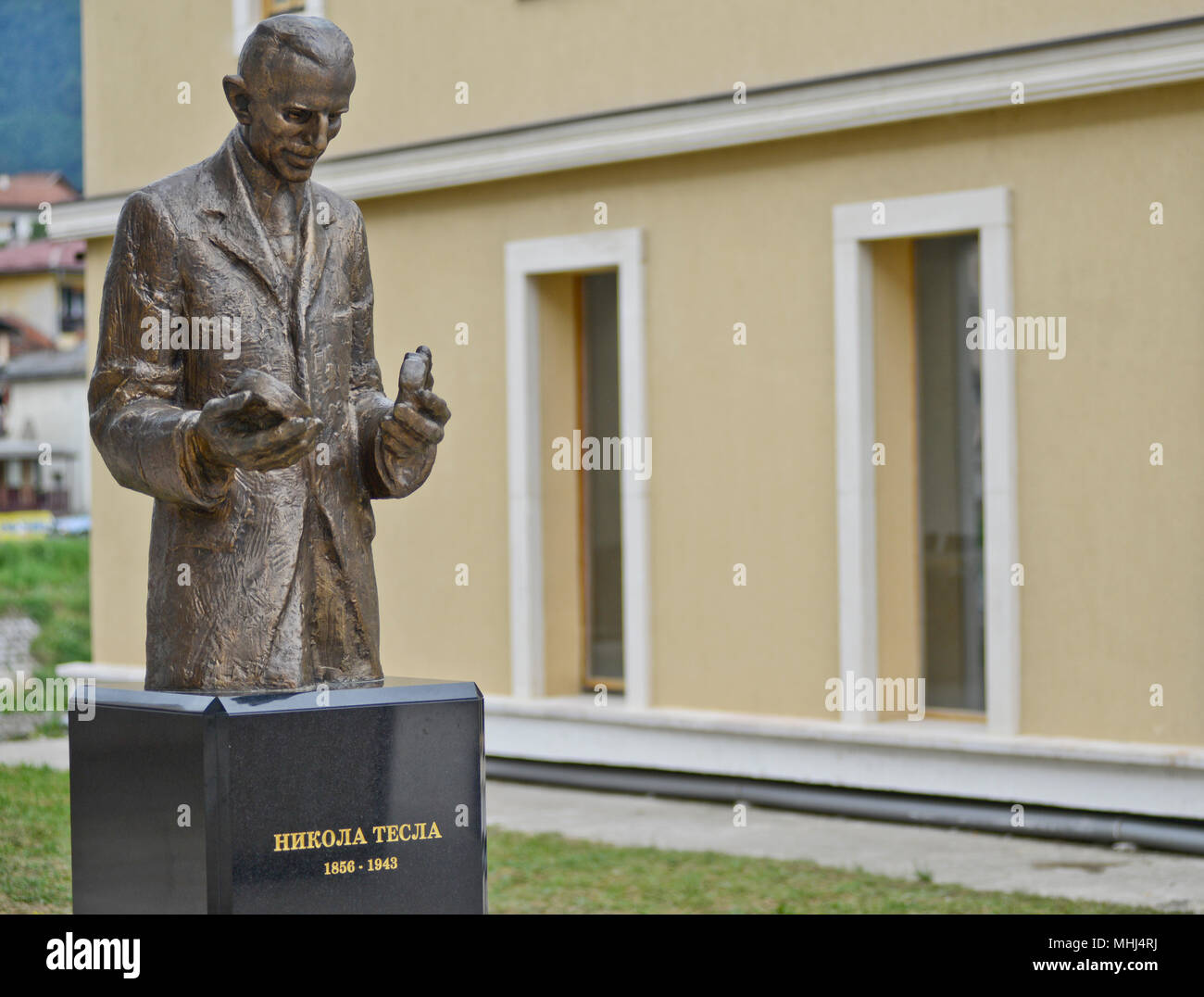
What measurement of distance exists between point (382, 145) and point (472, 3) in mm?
1318

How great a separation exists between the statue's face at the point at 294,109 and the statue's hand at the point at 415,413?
0.62 m

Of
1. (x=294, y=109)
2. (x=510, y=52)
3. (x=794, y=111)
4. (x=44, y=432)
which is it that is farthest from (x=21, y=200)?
(x=294, y=109)

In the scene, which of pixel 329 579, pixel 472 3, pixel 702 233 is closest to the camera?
pixel 329 579

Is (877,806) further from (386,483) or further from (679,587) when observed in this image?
(386,483)

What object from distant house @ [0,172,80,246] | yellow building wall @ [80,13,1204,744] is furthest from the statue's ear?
distant house @ [0,172,80,246]

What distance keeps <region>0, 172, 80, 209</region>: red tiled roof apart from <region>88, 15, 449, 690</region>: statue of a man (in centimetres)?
5465

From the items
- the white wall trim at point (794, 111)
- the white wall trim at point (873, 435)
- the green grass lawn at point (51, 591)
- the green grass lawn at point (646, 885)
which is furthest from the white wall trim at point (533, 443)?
the green grass lawn at point (51, 591)

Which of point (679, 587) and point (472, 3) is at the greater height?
point (472, 3)

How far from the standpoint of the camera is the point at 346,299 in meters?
5.36

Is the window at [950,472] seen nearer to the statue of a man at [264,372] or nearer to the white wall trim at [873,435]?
the white wall trim at [873,435]

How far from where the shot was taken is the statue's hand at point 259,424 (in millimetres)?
4480

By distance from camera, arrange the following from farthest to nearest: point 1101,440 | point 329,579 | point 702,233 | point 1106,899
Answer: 1. point 702,233
2. point 1101,440
3. point 1106,899
4. point 329,579

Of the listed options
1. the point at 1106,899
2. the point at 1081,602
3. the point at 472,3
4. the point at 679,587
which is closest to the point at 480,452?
the point at 679,587

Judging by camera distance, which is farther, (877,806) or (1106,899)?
(877,806)
